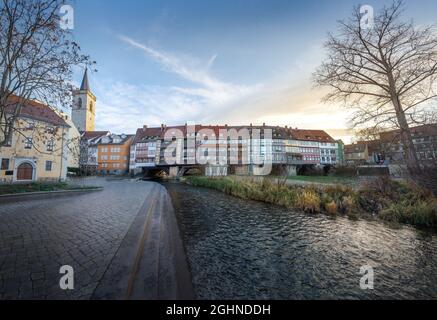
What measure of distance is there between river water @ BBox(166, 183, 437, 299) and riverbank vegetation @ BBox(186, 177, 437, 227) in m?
1.24

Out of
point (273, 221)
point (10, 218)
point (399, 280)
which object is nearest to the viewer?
point (399, 280)

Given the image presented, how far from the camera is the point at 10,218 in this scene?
6.39 metres

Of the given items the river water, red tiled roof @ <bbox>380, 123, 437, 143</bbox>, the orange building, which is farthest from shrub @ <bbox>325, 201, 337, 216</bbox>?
the orange building

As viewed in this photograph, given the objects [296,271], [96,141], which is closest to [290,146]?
[296,271]

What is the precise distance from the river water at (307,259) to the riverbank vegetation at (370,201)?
1.24 meters

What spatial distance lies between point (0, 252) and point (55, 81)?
22.6 feet

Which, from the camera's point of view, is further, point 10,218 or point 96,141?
point 96,141

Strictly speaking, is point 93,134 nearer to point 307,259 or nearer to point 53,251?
point 53,251

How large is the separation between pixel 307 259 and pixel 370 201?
8126 millimetres

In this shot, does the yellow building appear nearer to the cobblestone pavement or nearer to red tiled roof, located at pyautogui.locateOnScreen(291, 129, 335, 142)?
the cobblestone pavement

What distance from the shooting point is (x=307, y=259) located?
4.18 m

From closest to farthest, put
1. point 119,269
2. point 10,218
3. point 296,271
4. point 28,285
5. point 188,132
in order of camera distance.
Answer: point 28,285 < point 119,269 < point 296,271 < point 10,218 < point 188,132

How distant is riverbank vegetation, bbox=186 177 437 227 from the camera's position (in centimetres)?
749
